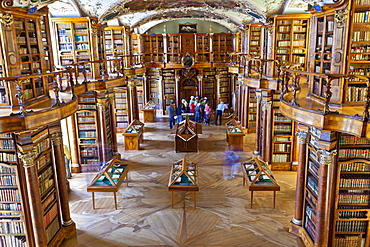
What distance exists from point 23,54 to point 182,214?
5161mm

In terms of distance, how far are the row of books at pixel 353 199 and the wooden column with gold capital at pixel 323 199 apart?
13.5 inches

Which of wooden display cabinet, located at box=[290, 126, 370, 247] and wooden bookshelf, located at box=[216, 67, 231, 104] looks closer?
wooden display cabinet, located at box=[290, 126, 370, 247]

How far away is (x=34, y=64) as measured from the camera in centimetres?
684

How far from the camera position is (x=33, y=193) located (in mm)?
5629

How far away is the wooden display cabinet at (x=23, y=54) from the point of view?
568 cm

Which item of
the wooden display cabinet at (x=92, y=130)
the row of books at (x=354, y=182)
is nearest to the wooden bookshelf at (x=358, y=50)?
the row of books at (x=354, y=182)

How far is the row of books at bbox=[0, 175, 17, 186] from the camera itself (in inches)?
226

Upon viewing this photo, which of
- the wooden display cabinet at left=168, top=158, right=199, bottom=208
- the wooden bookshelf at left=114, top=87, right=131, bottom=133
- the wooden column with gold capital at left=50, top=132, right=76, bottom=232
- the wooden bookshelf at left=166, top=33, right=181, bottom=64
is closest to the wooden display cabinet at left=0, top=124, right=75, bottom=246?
the wooden column with gold capital at left=50, top=132, right=76, bottom=232

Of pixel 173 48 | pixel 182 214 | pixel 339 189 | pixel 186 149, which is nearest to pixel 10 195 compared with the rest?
pixel 182 214

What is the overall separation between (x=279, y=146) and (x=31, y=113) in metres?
7.84

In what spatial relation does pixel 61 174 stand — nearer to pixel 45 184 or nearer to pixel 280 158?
pixel 45 184

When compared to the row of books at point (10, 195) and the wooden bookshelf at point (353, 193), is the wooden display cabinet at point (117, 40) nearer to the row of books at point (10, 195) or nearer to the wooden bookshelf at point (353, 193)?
the row of books at point (10, 195)

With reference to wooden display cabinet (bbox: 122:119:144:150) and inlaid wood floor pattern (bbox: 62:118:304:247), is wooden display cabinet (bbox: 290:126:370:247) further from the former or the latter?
wooden display cabinet (bbox: 122:119:144:150)

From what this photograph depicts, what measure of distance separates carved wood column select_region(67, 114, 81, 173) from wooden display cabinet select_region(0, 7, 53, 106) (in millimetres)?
3321
